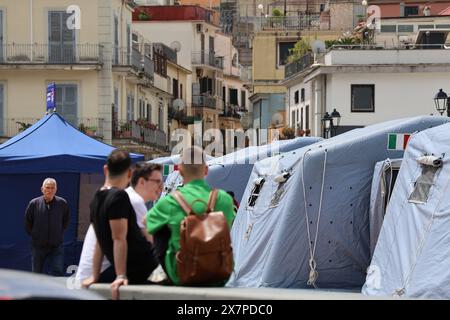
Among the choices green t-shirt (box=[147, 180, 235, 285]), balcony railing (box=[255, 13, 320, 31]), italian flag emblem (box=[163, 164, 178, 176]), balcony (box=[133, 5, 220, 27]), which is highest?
balcony (box=[133, 5, 220, 27])

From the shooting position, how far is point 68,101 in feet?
187

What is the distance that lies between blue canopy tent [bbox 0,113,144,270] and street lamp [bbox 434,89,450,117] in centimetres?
1000

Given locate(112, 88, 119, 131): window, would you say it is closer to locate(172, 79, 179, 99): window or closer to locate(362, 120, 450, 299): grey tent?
locate(172, 79, 179, 99): window

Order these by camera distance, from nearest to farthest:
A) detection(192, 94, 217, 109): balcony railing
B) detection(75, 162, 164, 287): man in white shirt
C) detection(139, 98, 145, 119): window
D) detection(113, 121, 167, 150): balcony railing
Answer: detection(75, 162, 164, 287): man in white shirt
detection(113, 121, 167, 150): balcony railing
detection(139, 98, 145, 119): window
detection(192, 94, 217, 109): balcony railing

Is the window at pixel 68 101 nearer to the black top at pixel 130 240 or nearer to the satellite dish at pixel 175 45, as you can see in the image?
the satellite dish at pixel 175 45

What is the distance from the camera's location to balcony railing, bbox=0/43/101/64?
55.9 meters

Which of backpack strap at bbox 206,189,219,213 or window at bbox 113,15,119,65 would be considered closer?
backpack strap at bbox 206,189,219,213

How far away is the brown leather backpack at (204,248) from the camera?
968cm

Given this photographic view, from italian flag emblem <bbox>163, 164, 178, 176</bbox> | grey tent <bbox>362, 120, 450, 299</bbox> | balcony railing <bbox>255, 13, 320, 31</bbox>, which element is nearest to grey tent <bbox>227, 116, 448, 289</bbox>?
grey tent <bbox>362, 120, 450, 299</bbox>

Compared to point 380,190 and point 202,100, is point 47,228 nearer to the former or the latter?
point 380,190

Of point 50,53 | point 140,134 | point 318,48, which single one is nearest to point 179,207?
point 318,48

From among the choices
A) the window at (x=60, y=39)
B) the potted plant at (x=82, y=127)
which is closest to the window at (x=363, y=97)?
the potted plant at (x=82, y=127)

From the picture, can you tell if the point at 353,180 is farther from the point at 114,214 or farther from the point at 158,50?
the point at 158,50

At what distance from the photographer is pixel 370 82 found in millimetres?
51812
